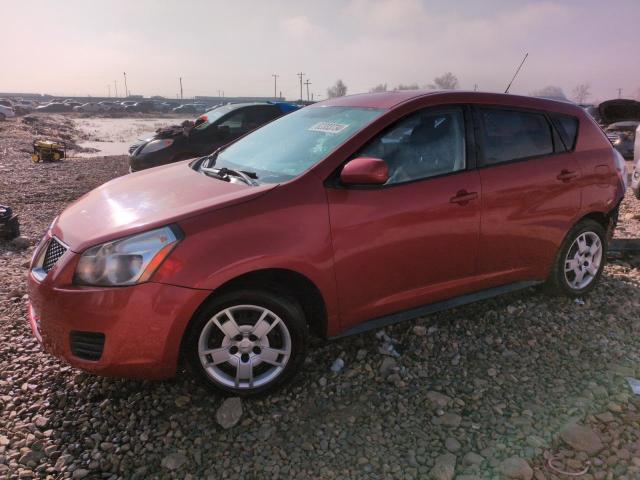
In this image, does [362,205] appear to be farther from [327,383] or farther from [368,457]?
[368,457]

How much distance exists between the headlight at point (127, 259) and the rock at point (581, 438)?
227 cm

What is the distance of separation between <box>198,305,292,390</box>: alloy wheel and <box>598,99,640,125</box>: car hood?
11249 millimetres

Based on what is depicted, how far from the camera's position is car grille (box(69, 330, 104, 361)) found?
2523mm

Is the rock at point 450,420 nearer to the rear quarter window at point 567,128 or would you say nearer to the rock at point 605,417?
the rock at point 605,417

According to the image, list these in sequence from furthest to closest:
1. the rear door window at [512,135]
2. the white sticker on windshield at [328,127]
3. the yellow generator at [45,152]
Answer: the yellow generator at [45,152]
the rear door window at [512,135]
the white sticker on windshield at [328,127]

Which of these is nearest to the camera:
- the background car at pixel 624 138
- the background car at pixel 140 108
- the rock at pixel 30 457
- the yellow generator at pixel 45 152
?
the rock at pixel 30 457

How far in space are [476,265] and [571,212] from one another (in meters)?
1.03

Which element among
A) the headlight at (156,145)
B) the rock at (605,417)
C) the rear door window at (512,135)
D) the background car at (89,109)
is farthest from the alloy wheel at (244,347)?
the background car at (89,109)

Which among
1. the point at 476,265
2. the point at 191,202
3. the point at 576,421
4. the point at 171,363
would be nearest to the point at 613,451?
the point at 576,421

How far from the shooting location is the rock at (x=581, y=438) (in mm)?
2465

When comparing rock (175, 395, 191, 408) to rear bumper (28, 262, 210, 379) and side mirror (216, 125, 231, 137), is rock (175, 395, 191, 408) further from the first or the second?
side mirror (216, 125, 231, 137)

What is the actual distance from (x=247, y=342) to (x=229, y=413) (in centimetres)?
40

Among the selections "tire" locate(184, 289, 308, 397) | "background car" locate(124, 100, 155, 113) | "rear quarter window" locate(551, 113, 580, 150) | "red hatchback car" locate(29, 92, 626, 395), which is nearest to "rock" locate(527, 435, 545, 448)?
"red hatchback car" locate(29, 92, 626, 395)

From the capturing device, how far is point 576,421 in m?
2.67
